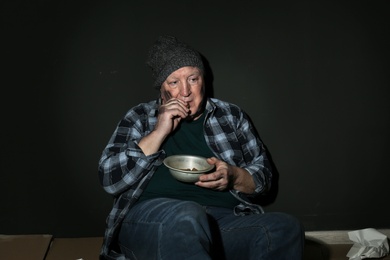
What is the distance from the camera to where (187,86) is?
1.96 meters

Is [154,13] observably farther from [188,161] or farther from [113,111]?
[188,161]

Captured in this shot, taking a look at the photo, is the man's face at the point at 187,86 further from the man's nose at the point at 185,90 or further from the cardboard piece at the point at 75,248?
the cardboard piece at the point at 75,248

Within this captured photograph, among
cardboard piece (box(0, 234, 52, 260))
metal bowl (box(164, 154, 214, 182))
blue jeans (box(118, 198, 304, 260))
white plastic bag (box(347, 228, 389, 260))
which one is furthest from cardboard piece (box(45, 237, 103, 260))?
white plastic bag (box(347, 228, 389, 260))

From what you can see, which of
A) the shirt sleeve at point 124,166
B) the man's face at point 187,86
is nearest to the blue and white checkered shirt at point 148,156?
the shirt sleeve at point 124,166

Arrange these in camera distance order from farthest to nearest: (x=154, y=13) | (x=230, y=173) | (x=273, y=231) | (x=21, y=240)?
(x=21, y=240) < (x=154, y=13) < (x=230, y=173) < (x=273, y=231)

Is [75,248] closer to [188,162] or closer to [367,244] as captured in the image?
[188,162]

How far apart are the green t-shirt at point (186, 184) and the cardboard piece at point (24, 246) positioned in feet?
2.17

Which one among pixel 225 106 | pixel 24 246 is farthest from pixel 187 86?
pixel 24 246

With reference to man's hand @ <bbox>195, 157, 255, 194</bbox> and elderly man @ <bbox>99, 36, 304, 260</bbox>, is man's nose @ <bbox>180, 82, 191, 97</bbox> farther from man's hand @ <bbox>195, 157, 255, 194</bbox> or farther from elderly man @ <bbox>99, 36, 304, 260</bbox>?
man's hand @ <bbox>195, 157, 255, 194</bbox>

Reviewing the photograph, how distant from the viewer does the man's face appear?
1956mm

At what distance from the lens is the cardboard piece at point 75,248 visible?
89.0 inches

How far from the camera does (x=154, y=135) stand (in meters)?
1.89

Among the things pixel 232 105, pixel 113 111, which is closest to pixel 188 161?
pixel 232 105

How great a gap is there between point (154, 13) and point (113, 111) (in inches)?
19.6
